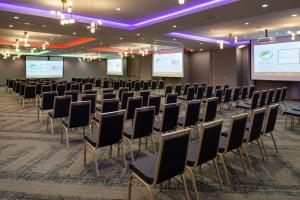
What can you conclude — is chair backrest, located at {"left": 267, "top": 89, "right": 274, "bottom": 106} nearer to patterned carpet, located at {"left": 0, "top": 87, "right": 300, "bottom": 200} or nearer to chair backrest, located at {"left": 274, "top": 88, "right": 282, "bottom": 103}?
chair backrest, located at {"left": 274, "top": 88, "right": 282, "bottom": 103}

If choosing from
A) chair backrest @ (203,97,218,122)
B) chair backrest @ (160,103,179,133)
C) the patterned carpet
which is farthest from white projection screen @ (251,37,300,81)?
chair backrest @ (160,103,179,133)

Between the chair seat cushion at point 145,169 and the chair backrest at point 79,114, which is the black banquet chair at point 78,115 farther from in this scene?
the chair seat cushion at point 145,169

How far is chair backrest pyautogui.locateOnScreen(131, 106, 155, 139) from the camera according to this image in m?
3.76

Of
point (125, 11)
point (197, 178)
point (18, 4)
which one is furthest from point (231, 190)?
point (18, 4)

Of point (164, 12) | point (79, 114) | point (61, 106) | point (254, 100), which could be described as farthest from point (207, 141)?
point (164, 12)

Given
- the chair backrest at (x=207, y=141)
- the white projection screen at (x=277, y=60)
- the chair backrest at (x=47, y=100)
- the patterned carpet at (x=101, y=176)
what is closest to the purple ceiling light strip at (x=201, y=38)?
the white projection screen at (x=277, y=60)

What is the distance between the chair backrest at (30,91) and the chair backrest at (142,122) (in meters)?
7.24

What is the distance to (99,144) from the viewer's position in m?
3.41

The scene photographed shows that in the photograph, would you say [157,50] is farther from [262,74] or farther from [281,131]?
[281,131]

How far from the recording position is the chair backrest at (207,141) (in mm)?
2638

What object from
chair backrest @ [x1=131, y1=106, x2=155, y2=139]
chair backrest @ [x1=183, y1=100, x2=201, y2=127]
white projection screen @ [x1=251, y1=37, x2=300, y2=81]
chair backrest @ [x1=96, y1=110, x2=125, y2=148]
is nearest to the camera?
chair backrest @ [x1=96, y1=110, x2=125, y2=148]

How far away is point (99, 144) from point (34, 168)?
111 centimetres

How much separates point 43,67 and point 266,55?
20.3 metres

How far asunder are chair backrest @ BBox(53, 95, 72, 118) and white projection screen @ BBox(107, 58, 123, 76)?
71.7 ft
